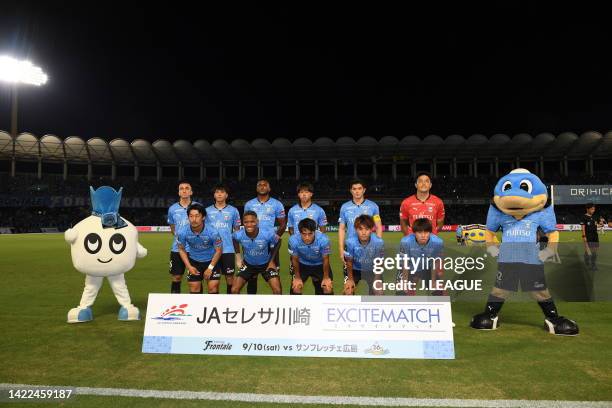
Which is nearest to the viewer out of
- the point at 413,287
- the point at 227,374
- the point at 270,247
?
the point at 227,374

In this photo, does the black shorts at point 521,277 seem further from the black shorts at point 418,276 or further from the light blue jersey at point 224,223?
the light blue jersey at point 224,223

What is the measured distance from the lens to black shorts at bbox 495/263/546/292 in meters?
5.34

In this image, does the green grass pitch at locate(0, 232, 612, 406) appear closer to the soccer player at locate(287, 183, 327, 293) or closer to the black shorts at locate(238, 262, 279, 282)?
the black shorts at locate(238, 262, 279, 282)

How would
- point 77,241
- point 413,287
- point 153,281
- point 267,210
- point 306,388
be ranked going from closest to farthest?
1. point 306,388
2. point 413,287
3. point 77,241
4. point 267,210
5. point 153,281

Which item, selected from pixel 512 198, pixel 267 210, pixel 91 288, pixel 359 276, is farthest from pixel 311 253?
pixel 91 288

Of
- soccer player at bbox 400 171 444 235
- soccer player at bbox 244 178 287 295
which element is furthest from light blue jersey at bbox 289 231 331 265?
soccer player at bbox 400 171 444 235

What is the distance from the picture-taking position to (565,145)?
46.5 m

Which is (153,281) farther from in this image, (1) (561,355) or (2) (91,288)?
(1) (561,355)

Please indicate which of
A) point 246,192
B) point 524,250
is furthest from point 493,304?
point 246,192

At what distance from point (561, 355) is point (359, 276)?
8.68 ft

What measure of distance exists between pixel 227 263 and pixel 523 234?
4.55 metres

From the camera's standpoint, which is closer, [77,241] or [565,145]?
[77,241]

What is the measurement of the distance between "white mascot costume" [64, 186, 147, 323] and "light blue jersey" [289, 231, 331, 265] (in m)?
2.40

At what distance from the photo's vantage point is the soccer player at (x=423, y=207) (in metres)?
6.24
